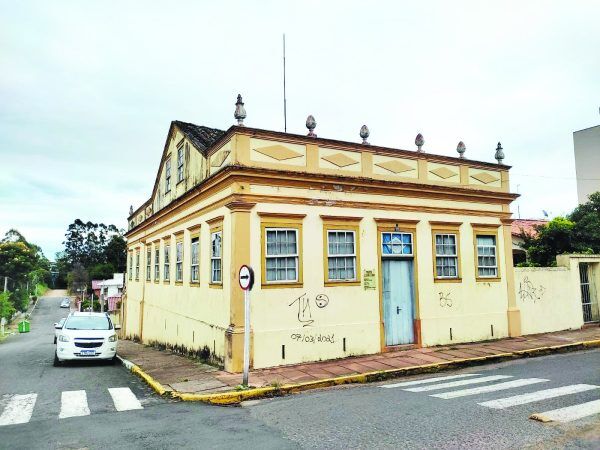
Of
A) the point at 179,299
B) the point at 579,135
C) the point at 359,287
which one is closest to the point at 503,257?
the point at 359,287

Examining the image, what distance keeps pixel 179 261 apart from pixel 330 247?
5.91 m

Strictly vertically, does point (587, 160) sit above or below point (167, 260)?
above

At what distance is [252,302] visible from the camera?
1007 centimetres

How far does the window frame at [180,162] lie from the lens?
579 inches

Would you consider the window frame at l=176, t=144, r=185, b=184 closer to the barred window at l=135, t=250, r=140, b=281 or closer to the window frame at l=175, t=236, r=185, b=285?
the window frame at l=175, t=236, r=185, b=285

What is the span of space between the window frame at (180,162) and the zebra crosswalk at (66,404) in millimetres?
7659

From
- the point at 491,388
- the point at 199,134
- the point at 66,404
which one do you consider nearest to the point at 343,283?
the point at 491,388

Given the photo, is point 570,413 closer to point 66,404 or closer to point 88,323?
point 66,404

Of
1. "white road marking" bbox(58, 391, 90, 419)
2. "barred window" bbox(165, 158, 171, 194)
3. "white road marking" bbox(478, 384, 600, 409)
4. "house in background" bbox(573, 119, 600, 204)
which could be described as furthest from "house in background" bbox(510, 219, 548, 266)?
"white road marking" bbox(58, 391, 90, 419)

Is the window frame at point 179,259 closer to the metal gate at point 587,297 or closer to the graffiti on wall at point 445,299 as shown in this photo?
the graffiti on wall at point 445,299

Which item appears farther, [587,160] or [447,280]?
[587,160]

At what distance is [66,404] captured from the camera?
764cm

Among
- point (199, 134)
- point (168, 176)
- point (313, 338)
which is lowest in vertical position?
point (313, 338)

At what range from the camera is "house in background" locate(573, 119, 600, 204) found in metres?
34.6
